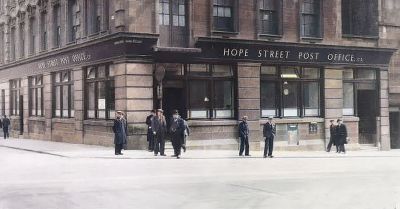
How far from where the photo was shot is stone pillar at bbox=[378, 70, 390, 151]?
29.4m

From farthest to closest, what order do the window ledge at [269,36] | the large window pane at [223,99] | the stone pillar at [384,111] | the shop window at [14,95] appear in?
the shop window at [14,95] → the stone pillar at [384,111] → the window ledge at [269,36] → the large window pane at [223,99]

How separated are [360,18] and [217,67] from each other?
9103mm

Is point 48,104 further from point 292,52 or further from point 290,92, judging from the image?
point 292,52

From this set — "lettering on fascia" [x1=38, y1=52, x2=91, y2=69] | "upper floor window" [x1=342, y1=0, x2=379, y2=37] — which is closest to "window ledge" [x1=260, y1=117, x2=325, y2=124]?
"upper floor window" [x1=342, y1=0, x2=379, y2=37]

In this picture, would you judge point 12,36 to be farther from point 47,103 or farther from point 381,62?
point 381,62

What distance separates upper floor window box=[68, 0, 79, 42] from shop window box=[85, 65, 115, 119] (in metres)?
2.56

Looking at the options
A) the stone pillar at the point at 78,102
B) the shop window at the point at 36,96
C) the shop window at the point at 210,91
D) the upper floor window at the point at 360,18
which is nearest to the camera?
the shop window at the point at 210,91

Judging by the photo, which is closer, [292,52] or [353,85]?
[292,52]

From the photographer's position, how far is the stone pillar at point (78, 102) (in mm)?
26859

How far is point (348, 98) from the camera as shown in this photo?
28688mm

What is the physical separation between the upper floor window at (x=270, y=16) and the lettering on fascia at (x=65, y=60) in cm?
810

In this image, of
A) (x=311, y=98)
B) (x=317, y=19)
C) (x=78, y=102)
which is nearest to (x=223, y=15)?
(x=317, y=19)

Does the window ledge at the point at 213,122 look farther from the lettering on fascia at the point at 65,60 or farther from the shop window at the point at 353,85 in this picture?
the shop window at the point at 353,85

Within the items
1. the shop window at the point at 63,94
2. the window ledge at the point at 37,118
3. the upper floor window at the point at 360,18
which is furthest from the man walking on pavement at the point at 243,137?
the window ledge at the point at 37,118
